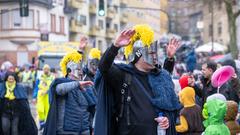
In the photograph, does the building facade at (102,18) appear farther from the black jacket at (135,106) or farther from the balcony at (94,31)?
the black jacket at (135,106)

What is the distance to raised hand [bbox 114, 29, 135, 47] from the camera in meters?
5.42

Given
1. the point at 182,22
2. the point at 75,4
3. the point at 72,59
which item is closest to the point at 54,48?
the point at 72,59

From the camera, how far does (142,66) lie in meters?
5.70

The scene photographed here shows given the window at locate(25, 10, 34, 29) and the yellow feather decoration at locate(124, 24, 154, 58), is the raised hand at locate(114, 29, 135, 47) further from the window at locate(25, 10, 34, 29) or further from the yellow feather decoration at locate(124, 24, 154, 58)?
the window at locate(25, 10, 34, 29)

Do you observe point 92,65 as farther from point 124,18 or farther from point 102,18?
point 124,18

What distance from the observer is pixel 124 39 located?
5.45 m

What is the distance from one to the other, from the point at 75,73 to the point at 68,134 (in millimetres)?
996

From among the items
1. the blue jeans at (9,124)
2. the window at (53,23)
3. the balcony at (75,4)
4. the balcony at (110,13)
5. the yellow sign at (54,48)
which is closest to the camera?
the blue jeans at (9,124)

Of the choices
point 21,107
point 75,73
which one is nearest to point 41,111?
point 21,107

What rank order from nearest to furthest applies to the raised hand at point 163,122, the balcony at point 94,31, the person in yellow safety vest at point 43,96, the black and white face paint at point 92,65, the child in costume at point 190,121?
the raised hand at point 163,122, the child in costume at point 190,121, the black and white face paint at point 92,65, the person in yellow safety vest at point 43,96, the balcony at point 94,31

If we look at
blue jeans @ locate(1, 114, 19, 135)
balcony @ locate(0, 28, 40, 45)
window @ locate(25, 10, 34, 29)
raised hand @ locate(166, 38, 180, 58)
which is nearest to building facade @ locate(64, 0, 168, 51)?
window @ locate(25, 10, 34, 29)

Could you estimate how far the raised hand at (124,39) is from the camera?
5418 millimetres

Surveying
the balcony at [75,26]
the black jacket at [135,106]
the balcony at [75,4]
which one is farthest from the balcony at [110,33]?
the black jacket at [135,106]

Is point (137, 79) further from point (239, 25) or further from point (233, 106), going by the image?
point (239, 25)
